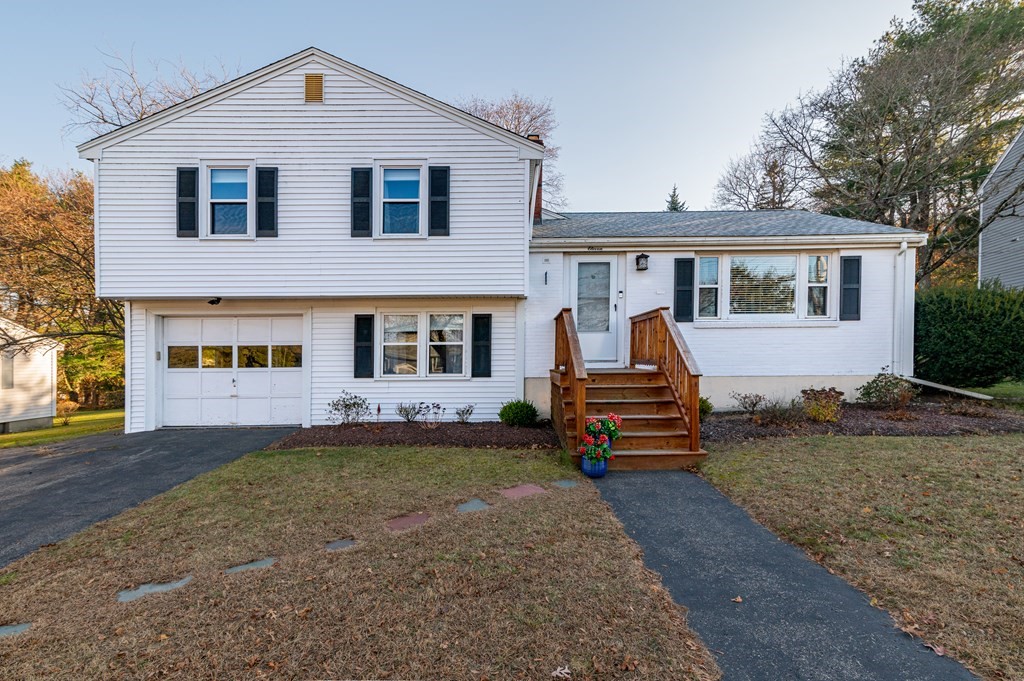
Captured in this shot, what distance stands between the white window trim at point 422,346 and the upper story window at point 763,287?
4.89m

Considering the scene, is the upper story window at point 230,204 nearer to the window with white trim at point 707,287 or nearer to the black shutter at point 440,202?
the black shutter at point 440,202

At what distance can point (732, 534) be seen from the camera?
3.92 metres

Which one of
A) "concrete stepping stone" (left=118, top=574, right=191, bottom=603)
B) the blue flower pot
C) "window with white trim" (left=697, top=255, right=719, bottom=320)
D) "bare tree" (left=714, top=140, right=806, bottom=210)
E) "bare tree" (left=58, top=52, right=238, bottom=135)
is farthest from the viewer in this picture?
"bare tree" (left=714, top=140, right=806, bottom=210)

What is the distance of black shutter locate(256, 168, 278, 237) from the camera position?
822cm

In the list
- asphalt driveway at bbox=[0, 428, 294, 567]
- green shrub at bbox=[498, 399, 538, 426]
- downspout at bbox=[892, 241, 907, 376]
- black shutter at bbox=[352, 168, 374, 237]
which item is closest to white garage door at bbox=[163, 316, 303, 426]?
asphalt driveway at bbox=[0, 428, 294, 567]

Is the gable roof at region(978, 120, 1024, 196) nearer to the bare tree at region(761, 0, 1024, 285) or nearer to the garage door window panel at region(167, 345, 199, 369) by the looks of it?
the bare tree at region(761, 0, 1024, 285)

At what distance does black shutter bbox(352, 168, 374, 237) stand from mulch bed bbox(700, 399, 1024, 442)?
7.02 meters

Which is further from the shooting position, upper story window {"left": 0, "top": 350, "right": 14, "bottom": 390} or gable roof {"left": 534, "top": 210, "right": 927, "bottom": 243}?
upper story window {"left": 0, "top": 350, "right": 14, "bottom": 390}

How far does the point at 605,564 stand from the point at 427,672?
1.57 m

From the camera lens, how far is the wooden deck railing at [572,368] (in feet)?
19.4

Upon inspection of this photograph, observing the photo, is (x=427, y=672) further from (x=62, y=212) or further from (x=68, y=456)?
(x=62, y=212)

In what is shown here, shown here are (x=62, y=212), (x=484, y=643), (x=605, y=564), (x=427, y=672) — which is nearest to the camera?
(x=427, y=672)

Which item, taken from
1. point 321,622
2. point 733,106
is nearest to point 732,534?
point 321,622

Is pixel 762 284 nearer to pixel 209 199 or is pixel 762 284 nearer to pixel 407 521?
pixel 407 521
